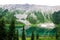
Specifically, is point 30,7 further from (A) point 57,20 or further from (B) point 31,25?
(A) point 57,20

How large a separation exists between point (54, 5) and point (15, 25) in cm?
38

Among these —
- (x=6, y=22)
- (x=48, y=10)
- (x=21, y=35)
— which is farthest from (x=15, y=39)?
(x=48, y=10)

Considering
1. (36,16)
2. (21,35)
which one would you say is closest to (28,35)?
(21,35)

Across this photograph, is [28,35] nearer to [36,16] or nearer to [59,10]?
[36,16]

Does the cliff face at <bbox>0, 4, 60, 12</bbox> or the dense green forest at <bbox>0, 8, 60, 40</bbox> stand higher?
the cliff face at <bbox>0, 4, 60, 12</bbox>

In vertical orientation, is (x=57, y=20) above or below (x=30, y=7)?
below

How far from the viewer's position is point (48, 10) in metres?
1.08

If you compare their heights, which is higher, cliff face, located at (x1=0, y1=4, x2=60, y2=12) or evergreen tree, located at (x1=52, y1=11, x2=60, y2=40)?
cliff face, located at (x1=0, y1=4, x2=60, y2=12)

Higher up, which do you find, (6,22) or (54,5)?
(54,5)

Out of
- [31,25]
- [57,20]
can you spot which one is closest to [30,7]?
[31,25]

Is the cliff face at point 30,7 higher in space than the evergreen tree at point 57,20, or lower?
higher

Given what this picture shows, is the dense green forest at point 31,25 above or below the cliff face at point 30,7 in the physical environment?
below

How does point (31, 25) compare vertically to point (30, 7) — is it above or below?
below
